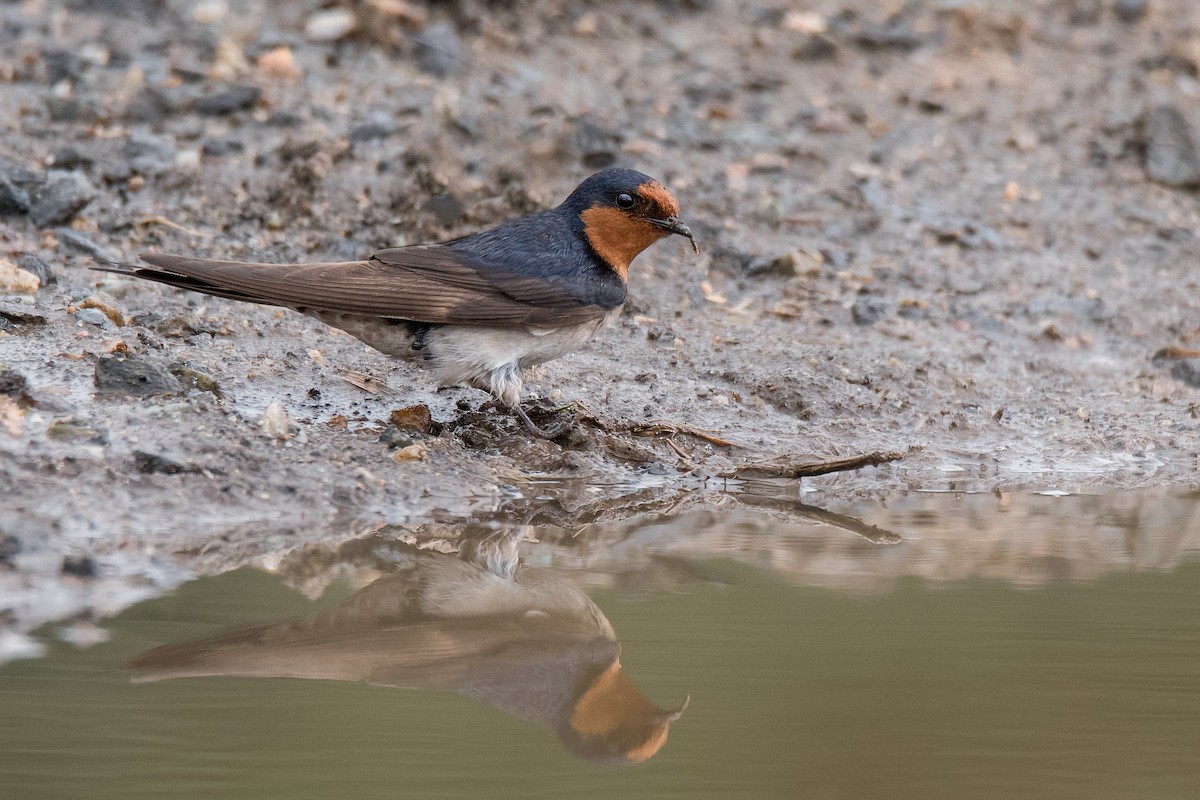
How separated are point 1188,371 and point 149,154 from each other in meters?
4.58

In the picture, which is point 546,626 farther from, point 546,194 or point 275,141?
point 275,141

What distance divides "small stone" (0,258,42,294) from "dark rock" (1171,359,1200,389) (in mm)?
4574

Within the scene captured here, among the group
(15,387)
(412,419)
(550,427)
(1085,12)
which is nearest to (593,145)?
(550,427)

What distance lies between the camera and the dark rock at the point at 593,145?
7.09m

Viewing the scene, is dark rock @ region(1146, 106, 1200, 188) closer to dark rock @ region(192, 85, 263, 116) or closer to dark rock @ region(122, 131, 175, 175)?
dark rock @ region(192, 85, 263, 116)

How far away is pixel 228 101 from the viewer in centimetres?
707

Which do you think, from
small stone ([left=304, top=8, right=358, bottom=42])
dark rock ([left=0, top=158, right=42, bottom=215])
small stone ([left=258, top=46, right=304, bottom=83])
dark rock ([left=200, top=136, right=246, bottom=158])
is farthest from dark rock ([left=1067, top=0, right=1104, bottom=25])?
dark rock ([left=0, top=158, right=42, bottom=215])

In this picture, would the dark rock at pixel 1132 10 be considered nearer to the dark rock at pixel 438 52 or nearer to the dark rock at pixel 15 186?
Answer: the dark rock at pixel 438 52

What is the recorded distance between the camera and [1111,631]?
3.58 meters

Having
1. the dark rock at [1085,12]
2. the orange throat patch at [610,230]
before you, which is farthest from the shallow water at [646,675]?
the dark rock at [1085,12]

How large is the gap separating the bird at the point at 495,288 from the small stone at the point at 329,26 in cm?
283

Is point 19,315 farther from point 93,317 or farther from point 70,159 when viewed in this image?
point 70,159

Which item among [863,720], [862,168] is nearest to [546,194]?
[862,168]

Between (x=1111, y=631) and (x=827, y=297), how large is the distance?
317 cm
